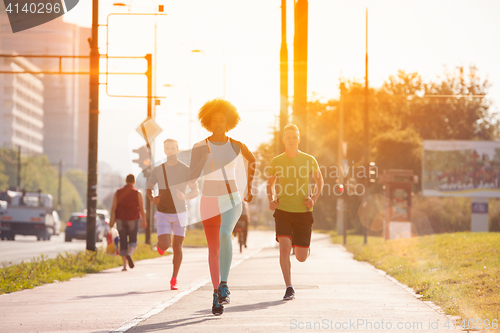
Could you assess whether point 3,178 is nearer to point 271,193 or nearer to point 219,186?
point 271,193

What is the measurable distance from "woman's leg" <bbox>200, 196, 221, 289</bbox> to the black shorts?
4.16 ft

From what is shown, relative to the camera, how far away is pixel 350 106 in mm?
66500

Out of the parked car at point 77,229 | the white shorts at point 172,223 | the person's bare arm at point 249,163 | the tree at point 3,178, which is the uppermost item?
the person's bare arm at point 249,163

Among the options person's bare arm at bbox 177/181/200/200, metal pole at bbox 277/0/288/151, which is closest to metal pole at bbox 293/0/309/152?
metal pole at bbox 277/0/288/151

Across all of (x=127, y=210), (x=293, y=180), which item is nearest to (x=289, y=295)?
(x=293, y=180)

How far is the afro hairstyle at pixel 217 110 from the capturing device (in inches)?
309

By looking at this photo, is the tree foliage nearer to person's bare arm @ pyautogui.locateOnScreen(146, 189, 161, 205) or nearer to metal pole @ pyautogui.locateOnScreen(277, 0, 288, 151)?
metal pole @ pyautogui.locateOnScreen(277, 0, 288, 151)

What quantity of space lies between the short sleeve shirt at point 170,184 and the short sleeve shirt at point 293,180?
1.37 meters

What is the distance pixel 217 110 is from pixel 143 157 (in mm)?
16486

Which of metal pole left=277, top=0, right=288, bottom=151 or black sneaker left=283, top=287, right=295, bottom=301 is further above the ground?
metal pole left=277, top=0, right=288, bottom=151

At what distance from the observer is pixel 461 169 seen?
4756 centimetres

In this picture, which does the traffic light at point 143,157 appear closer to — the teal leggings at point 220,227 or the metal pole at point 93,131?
the metal pole at point 93,131

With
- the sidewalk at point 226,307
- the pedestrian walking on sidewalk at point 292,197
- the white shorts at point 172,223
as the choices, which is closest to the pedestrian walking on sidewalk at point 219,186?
the sidewalk at point 226,307

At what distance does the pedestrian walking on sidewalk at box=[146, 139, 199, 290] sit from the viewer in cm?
992
